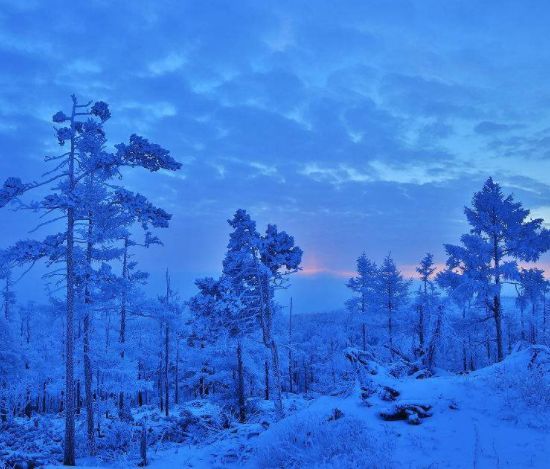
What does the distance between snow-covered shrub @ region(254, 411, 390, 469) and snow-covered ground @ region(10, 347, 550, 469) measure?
0.02 m

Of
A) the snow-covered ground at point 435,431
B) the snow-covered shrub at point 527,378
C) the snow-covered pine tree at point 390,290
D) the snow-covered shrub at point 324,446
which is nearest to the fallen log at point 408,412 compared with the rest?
the snow-covered ground at point 435,431

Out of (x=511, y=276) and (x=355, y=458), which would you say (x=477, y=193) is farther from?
(x=355, y=458)

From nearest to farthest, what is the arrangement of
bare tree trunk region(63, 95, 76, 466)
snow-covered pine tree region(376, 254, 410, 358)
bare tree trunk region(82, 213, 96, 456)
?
bare tree trunk region(63, 95, 76, 466) → bare tree trunk region(82, 213, 96, 456) → snow-covered pine tree region(376, 254, 410, 358)

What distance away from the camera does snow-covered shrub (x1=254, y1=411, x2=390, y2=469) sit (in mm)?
8332

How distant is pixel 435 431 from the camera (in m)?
9.73

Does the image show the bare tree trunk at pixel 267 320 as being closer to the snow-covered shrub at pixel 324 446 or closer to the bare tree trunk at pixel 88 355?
the bare tree trunk at pixel 88 355

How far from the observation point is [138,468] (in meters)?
13.8

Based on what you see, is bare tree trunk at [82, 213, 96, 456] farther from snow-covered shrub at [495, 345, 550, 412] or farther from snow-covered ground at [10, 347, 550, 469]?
snow-covered shrub at [495, 345, 550, 412]

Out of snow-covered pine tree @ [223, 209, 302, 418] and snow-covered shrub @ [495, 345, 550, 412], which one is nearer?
snow-covered shrub @ [495, 345, 550, 412]

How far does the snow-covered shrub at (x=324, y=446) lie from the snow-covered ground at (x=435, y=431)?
0.8 inches

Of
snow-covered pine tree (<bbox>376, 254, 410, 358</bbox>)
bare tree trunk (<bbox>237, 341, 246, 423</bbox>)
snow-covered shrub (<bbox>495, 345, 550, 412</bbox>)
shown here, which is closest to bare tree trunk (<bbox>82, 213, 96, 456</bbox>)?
bare tree trunk (<bbox>237, 341, 246, 423</bbox>)

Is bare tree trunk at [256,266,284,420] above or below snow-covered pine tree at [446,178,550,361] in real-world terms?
below

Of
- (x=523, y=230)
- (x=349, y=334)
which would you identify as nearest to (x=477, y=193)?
(x=523, y=230)

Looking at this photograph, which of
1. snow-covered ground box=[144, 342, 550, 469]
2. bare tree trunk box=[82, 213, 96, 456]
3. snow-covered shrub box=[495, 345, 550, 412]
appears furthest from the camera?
bare tree trunk box=[82, 213, 96, 456]
